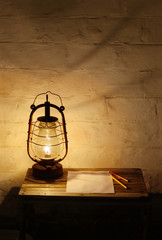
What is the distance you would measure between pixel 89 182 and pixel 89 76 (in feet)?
2.25

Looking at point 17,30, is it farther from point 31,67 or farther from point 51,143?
point 51,143

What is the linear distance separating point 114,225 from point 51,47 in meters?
1.41

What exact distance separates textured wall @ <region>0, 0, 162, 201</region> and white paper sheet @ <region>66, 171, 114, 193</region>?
0.65 ft

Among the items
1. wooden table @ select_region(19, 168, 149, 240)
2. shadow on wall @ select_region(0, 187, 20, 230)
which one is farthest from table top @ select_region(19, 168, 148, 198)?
shadow on wall @ select_region(0, 187, 20, 230)

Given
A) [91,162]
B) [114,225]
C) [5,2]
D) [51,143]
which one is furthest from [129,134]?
[5,2]

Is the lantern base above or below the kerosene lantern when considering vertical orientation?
below

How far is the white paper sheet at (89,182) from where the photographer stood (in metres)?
1.68

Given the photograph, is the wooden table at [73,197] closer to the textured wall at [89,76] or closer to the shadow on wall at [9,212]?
the textured wall at [89,76]

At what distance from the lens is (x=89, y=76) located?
6.21 feet

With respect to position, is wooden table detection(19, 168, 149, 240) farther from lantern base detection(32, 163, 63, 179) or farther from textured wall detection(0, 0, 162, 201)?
textured wall detection(0, 0, 162, 201)

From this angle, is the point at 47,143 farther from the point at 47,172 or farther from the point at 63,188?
the point at 63,188

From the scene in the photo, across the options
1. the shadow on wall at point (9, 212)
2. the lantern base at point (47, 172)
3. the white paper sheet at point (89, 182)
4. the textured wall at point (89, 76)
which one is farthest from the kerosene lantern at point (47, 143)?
the shadow on wall at point (9, 212)

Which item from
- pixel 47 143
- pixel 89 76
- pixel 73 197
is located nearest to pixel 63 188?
pixel 73 197

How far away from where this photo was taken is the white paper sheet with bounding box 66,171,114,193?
5.51 feet
